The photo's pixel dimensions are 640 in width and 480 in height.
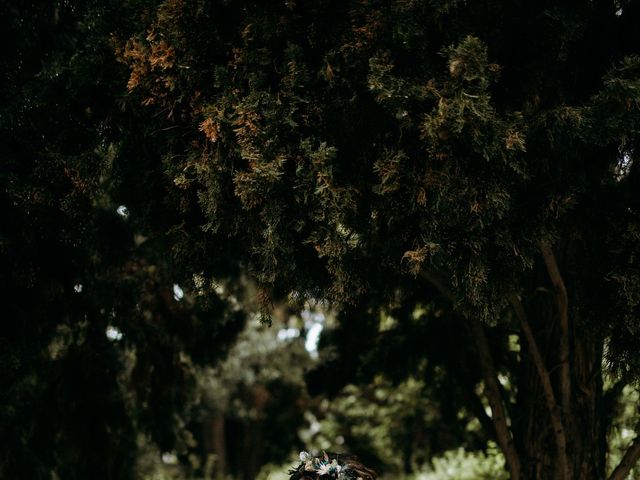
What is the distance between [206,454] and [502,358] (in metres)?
16.2

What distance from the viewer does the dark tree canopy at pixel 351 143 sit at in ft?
15.9

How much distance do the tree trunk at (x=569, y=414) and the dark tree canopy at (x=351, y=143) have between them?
1.57ft

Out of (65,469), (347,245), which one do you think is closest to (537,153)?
(347,245)

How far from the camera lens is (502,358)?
8.74 m

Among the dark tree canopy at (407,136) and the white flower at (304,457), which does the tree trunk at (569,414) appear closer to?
the dark tree canopy at (407,136)

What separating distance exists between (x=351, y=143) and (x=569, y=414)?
3.45 metres

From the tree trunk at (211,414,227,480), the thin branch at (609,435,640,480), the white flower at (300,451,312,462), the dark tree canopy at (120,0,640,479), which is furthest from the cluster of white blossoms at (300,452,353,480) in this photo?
the tree trunk at (211,414,227,480)

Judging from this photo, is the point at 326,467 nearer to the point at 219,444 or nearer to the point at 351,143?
the point at 351,143

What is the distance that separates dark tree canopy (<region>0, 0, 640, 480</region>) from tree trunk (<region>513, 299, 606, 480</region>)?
1.57 ft

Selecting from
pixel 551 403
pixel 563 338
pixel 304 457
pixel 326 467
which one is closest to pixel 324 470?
pixel 326 467

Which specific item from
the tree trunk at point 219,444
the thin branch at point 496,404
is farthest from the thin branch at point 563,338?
the tree trunk at point 219,444

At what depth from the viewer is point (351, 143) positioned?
5270 mm

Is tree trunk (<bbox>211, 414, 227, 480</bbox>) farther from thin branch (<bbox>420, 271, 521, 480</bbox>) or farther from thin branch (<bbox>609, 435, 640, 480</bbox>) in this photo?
thin branch (<bbox>609, 435, 640, 480</bbox>)

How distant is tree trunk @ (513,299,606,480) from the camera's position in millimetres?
7020
